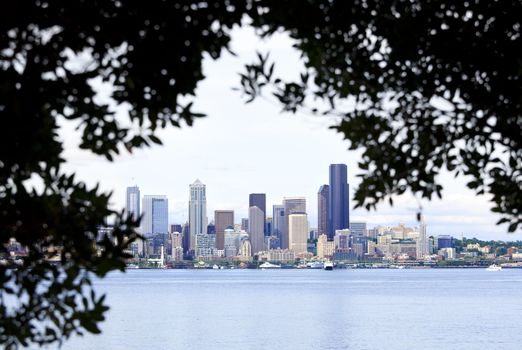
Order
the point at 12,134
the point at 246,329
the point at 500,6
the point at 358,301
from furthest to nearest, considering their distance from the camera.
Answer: the point at 358,301, the point at 246,329, the point at 500,6, the point at 12,134

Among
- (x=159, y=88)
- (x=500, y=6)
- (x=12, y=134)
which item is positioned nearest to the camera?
(x=12, y=134)

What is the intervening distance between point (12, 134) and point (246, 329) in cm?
5995

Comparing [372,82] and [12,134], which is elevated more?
[372,82]

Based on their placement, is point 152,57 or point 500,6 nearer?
point 152,57

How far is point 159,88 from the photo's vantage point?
5125 millimetres

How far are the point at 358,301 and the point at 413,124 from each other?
294ft

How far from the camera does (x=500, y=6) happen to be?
592 cm

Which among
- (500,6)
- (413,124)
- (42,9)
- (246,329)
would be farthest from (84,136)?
(246,329)

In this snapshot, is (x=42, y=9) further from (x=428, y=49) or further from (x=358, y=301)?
(x=358, y=301)

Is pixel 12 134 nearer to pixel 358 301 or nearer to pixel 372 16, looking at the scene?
pixel 372 16

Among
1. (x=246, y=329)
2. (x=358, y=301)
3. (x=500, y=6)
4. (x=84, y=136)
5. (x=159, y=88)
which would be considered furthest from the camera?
(x=358, y=301)

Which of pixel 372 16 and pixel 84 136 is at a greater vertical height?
pixel 372 16

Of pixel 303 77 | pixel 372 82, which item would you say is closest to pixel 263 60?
pixel 303 77

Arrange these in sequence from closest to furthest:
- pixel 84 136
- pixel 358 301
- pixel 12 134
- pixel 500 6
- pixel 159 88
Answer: pixel 12 134, pixel 159 88, pixel 84 136, pixel 500 6, pixel 358 301
